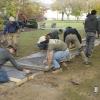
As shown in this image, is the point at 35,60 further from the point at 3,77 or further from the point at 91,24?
the point at 3,77

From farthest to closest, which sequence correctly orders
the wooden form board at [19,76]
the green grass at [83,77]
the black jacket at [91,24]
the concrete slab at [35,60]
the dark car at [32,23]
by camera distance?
the dark car at [32,23] < the black jacket at [91,24] < the concrete slab at [35,60] < the wooden form board at [19,76] < the green grass at [83,77]

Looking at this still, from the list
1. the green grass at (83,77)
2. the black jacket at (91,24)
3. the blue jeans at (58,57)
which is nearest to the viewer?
the green grass at (83,77)

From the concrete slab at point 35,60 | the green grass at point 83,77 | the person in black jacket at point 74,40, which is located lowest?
the green grass at point 83,77

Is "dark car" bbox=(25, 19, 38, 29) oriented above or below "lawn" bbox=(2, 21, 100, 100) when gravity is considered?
below

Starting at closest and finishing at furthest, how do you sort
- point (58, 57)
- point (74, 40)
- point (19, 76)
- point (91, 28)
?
point (19, 76) < point (58, 57) < point (74, 40) < point (91, 28)

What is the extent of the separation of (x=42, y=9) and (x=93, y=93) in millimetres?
32559

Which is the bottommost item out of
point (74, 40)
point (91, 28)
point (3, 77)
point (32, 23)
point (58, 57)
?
point (32, 23)

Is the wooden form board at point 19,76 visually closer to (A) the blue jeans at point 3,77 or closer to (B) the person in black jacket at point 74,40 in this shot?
(A) the blue jeans at point 3,77

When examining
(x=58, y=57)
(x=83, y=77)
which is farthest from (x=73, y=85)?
(x=58, y=57)

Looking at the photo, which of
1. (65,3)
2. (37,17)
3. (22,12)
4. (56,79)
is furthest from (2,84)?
(65,3)

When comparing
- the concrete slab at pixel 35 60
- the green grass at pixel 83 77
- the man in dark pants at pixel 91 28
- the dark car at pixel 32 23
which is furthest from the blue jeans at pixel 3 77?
the dark car at pixel 32 23

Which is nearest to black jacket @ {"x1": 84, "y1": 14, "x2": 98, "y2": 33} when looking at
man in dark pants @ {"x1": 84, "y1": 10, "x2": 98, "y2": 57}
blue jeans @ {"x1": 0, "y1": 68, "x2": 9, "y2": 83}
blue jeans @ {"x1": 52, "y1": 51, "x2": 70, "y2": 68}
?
man in dark pants @ {"x1": 84, "y1": 10, "x2": 98, "y2": 57}

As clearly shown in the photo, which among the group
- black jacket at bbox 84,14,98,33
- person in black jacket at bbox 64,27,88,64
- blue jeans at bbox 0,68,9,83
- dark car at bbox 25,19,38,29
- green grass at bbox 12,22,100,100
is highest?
black jacket at bbox 84,14,98,33

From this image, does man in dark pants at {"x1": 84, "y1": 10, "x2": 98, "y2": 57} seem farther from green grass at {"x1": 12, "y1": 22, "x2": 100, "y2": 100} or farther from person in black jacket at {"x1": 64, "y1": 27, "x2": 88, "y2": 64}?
green grass at {"x1": 12, "y1": 22, "x2": 100, "y2": 100}
